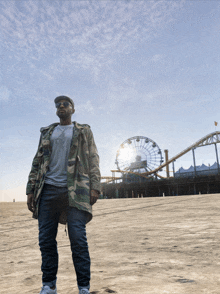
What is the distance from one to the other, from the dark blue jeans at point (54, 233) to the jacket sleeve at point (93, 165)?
0.79ft

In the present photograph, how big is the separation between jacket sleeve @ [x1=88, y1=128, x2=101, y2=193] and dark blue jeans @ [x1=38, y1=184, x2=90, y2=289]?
0.79ft

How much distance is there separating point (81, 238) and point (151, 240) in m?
1.98

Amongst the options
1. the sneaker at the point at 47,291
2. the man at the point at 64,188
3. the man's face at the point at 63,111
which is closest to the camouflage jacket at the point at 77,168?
the man at the point at 64,188

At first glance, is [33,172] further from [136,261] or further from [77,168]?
[136,261]

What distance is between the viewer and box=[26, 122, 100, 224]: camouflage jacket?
205cm

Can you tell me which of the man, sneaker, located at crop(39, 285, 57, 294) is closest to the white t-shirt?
the man

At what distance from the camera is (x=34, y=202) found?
2.18m

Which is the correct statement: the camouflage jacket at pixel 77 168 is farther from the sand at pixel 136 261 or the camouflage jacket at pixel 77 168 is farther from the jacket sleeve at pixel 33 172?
the sand at pixel 136 261

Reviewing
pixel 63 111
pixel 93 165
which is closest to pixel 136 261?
pixel 93 165

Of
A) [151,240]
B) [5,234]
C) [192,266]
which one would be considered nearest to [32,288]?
[192,266]

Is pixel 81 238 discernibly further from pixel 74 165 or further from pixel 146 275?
pixel 146 275

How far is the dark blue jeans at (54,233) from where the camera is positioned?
189 centimetres

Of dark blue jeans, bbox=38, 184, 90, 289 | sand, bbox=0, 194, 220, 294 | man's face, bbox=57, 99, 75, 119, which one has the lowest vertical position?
sand, bbox=0, 194, 220, 294

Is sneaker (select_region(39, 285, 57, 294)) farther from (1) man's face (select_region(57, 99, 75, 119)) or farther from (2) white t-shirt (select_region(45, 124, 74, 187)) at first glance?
(1) man's face (select_region(57, 99, 75, 119))
